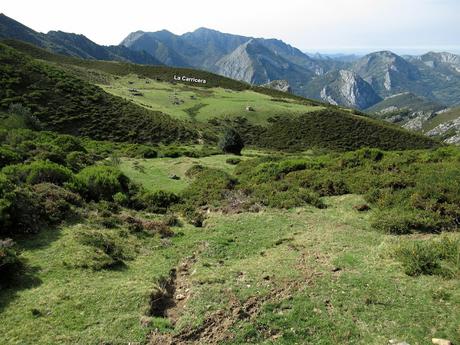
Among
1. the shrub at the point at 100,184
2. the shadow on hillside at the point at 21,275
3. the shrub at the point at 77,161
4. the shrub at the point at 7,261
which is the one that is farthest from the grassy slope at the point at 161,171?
the shrub at the point at 7,261

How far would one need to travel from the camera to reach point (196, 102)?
335ft

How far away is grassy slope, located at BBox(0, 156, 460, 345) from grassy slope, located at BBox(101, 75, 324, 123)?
233 ft

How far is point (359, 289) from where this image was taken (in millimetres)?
10516

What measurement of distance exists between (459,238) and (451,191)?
417 centimetres

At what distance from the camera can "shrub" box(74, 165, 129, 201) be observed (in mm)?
20266

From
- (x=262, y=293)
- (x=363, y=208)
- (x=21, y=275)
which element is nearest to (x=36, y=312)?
(x=21, y=275)

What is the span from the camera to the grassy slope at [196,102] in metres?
90.8

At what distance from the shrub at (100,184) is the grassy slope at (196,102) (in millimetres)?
60667

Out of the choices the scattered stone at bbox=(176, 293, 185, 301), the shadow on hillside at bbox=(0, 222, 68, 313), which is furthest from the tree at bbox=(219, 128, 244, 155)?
the scattered stone at bbox=(176, 293, 185, 301)

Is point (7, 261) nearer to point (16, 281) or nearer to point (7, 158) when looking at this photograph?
point (16, 281)

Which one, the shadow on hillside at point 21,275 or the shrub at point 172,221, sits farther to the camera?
the shrub at point 172,221

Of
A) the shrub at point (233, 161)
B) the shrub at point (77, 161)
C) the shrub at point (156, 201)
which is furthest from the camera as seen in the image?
the shrub at point (233, 161)

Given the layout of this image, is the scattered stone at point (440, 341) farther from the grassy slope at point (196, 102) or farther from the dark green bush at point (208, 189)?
the grassy slope at point (196, 102)

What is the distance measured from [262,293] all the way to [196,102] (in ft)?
310
